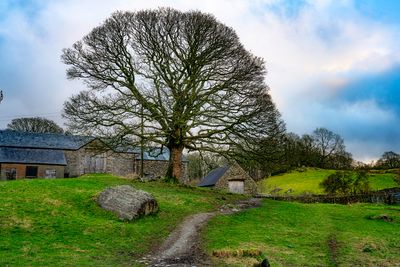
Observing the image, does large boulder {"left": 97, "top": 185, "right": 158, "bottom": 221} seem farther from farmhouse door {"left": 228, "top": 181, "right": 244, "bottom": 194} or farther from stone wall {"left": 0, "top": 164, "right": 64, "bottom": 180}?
farmhouse door {"left": 228, "top": 181, "right": 244, "bottom": 194}

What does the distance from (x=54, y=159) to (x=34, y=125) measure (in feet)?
103

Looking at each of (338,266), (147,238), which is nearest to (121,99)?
(147,238)

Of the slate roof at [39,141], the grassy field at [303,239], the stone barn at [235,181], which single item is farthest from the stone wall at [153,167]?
the grassy field at [303,239]

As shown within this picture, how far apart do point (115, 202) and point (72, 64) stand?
18.0m

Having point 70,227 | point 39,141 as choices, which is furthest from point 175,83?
point 39,141

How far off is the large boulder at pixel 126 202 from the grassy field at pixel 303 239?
12.4 feet

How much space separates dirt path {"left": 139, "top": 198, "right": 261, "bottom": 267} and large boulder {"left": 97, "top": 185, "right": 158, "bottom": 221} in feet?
7.47

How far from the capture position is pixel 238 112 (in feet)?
116

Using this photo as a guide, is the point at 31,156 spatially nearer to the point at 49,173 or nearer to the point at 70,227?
the point at 49,173

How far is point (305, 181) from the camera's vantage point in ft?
240

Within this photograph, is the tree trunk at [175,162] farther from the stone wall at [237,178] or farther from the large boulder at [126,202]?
the stone wall at [237,178]

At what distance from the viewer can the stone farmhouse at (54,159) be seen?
5659 cm

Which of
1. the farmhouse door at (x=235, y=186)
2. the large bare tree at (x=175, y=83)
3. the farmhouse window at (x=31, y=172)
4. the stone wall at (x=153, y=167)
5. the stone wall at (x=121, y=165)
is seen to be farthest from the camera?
the stone wall at (x=153, y=167)

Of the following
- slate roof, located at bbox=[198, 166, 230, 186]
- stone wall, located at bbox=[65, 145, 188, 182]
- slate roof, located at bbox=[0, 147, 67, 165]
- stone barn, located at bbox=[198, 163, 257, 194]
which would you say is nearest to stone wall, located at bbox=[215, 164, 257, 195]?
stone barn, located at bbox=[198, 163, 257, 194]
